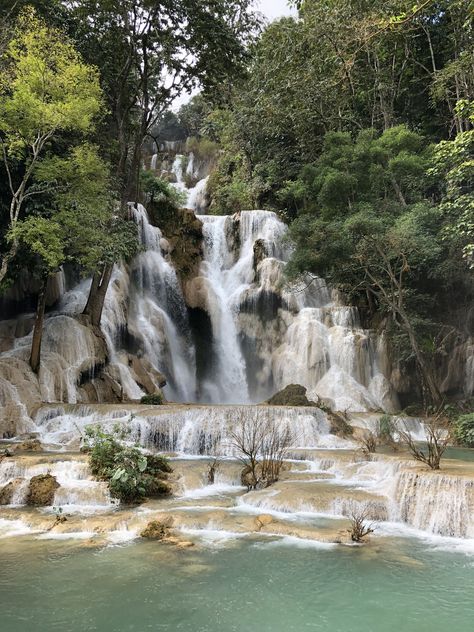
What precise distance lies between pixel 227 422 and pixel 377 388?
356 inches

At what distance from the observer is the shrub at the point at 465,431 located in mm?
14375

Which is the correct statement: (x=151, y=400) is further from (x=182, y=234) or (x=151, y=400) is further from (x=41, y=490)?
(x=182, y=234)

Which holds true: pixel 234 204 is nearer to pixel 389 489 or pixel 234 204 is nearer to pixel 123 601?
pixel 389 489

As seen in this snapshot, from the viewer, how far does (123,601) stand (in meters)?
5.60

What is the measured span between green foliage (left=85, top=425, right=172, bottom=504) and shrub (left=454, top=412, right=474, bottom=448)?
8.73 meters

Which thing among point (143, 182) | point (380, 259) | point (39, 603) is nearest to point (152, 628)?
point (39, 603)

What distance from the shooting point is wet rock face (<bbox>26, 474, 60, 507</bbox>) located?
369 inches

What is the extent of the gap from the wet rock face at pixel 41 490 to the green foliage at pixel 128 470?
2.86 ft

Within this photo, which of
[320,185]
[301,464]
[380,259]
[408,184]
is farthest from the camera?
[320,185]

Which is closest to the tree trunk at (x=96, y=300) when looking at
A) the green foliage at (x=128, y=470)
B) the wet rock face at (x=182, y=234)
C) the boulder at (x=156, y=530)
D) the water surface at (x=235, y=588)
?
the wet rock face at (x=182, y=234)

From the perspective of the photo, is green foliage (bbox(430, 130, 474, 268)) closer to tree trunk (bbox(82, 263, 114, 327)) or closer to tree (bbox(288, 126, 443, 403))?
tree (bbox(288, 126, 443, 403))

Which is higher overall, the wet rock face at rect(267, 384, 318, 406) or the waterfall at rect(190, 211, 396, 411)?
the waterfall at rect(190, 211, 396, 411)

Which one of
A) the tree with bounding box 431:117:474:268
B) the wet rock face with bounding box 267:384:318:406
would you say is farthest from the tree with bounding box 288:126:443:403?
the wet rock face with bounding box 267:384:318:406

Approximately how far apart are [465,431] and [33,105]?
14.7 metres
